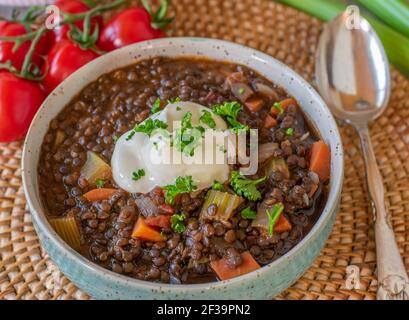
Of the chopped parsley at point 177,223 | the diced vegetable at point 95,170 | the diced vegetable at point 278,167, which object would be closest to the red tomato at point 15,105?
the diced vegetable at point 95,170

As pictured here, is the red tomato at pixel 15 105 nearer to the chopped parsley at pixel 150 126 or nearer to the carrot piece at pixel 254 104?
the chopped parsley at pixel 150 126

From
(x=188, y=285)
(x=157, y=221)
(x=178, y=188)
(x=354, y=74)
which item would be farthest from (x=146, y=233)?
(x=354, y=74)

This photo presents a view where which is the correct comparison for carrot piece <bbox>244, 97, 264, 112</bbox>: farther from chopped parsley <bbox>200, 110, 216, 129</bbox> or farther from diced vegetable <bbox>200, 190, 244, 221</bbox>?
diced vegetable <bbox>200, 190, 244, 221</bbox>

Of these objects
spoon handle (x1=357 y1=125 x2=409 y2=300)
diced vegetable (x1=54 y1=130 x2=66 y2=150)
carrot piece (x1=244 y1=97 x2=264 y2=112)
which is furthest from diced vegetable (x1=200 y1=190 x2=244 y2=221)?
diced vegetable (x1=54 y1=130 x2=66 y2=150)

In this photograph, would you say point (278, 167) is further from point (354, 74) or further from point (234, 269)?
point (354, 74)

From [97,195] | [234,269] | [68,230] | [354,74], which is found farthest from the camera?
[354,74]
